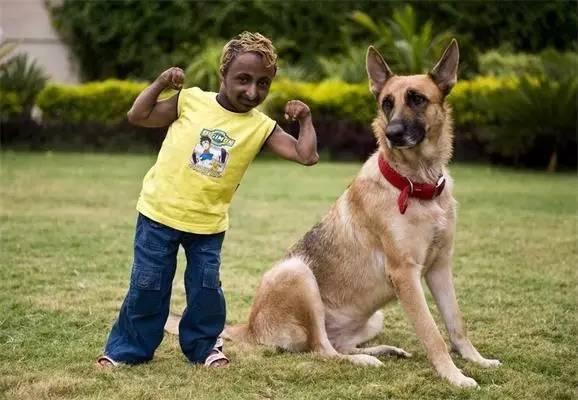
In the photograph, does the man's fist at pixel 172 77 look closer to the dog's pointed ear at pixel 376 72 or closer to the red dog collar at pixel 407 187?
the dog's pointed ear at pixel 376 72

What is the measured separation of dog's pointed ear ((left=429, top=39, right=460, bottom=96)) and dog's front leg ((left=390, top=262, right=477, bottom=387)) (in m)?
1.01

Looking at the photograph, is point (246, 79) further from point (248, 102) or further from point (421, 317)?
point (421, 317)

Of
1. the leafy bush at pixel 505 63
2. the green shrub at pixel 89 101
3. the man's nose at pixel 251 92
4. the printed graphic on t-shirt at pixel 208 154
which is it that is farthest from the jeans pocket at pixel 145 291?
the leafy bush at pixel 505 63

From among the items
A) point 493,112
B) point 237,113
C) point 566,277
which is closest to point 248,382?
point 237,113

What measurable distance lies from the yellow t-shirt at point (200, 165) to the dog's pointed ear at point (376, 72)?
0.75m

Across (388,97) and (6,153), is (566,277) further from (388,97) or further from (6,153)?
(6,153)

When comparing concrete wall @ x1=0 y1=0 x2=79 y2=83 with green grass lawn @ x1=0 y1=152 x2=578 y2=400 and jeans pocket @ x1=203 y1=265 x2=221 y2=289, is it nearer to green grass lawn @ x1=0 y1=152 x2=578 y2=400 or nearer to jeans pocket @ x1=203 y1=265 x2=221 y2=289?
green grass lawn @ x1=0 y1=152 x2=578 y2=400

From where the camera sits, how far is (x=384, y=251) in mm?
4637

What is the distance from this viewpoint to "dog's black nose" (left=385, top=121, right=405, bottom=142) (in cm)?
444

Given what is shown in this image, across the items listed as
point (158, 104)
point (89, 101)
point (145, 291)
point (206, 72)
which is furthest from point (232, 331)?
point (206, 72)

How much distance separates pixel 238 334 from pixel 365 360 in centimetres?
84

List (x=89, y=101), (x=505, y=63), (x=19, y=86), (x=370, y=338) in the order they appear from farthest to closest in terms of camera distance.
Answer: (x=505, y=63)
(x=19, y=86)
(x=89, y=101)
(x=370, y=338)

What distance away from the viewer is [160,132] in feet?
63.2

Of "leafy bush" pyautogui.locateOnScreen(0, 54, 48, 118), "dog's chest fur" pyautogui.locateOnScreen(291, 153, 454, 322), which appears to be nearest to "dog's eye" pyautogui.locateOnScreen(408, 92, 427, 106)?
"dog's chest fur" pyautogui.locateOnScreen(291, 153, 454, 322)
